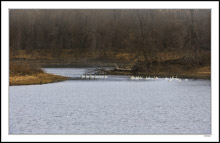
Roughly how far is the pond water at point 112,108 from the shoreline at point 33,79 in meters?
1.68

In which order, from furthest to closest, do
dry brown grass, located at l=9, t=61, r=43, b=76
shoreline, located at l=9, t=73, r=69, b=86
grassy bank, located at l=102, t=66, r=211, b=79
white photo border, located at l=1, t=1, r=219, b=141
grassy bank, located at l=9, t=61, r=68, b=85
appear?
grassy bank, located at l=102, t=66, r=211, b=79 < dry brown grass, located at l=9, t=61, r=43, b=76 < grassy bank, located at l=9, t=61, r=68, b=85 < shoreline, located at l=9, t=73, r=69, b=86 < white photo border, located at l=1, t=1, r=219, b=141

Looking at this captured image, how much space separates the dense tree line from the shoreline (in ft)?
14.9

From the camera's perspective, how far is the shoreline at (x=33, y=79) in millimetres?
47719

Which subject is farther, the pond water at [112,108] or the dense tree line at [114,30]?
the dense tree line at [114,30]

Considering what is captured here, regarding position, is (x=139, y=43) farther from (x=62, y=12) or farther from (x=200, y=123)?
(x=200, y=123)

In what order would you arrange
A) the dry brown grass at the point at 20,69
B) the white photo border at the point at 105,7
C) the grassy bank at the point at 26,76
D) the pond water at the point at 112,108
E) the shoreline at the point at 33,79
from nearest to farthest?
the white photo border at the point at 105,7, the pond water at the point at 112,108, the shoreline at the point at 33,79, the grassy bank at the point at 26,76, the dry brown grass at the point at 20,69

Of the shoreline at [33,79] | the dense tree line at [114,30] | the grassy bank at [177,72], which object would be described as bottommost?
the shoreline at [33,79]

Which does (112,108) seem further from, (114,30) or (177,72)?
(114,30)

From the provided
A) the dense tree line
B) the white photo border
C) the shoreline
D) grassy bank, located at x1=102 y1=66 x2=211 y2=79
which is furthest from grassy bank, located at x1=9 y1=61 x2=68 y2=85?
the white photo border

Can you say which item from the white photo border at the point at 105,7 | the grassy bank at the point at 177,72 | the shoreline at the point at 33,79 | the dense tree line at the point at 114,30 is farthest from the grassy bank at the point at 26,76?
the white photo border at the point at 105,7

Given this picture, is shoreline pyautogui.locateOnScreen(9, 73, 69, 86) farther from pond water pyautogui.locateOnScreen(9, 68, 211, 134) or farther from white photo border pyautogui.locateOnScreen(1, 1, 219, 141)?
white photo border pyautogui.locateOnScreen(1, 1, 219, 141)

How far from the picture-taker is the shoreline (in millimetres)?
47719

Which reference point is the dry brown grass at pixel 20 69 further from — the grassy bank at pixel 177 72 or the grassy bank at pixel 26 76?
the grassy bank at pixel 177 72

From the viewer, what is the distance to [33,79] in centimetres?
4978
